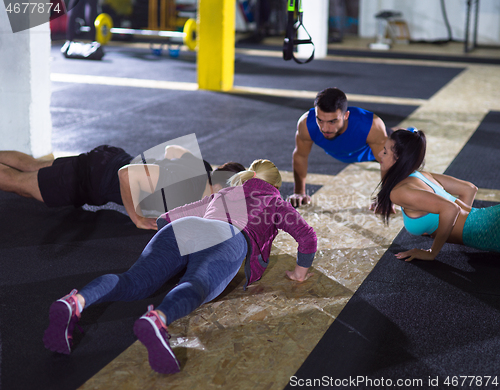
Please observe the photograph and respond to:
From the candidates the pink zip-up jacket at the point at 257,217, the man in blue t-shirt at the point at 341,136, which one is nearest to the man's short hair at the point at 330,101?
Result: the man in blue t-shirt at the point at 341,136

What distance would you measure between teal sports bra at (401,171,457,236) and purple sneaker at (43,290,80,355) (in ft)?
5.23

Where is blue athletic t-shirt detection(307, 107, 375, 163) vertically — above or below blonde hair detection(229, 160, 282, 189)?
above

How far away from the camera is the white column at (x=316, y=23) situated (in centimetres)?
1043

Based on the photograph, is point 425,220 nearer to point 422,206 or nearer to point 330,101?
point 422,206

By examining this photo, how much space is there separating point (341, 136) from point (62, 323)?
195cm

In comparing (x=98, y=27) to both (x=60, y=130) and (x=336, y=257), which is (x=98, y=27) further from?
(x=336, y=257)

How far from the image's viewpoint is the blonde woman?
169 centimetres

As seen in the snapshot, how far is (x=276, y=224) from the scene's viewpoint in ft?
7.23

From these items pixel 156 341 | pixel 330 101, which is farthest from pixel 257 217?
pixel 330 101

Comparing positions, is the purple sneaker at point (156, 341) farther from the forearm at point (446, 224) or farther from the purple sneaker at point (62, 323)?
the forearm at point (446, 224)

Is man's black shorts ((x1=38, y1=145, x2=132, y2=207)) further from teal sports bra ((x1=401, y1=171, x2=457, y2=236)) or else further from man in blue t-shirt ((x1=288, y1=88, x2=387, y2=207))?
teal sports bra ((x1=401, y1=171, x2=457, y2=236))

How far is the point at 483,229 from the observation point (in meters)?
2.49

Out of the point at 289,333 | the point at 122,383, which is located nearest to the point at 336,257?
the point at 289,333

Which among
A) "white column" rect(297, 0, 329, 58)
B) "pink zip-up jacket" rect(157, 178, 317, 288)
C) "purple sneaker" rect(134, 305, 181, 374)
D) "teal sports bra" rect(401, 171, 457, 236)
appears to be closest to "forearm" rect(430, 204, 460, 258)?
"teal sports bra" rect(401, 171, 457, 236)
